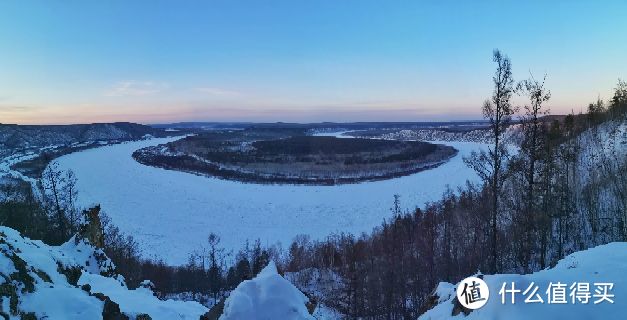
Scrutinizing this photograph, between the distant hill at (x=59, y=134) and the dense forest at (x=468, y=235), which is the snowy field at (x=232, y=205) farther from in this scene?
the distant hill at (x=59, y=134)

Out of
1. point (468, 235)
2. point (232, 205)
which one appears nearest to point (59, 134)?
point (232, 205)

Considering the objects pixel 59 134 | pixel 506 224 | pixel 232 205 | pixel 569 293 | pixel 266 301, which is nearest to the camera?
pixel 569 293

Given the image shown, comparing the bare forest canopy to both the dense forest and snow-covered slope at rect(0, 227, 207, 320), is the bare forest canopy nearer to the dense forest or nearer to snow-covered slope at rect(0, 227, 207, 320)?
the dense forest

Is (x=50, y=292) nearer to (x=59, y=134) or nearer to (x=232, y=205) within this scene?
(x=232, y=205)

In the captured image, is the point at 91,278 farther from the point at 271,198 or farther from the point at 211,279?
the point at 271,198

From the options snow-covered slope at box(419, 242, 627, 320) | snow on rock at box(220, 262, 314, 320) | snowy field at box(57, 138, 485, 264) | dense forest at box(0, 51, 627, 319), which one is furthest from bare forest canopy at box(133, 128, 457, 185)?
snow-covered slope at box(419, 242, 627, 320)

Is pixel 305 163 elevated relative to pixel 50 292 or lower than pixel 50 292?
lower

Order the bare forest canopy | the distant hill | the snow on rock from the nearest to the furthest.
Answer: the snow on rock → the bare forest canopy → the distant hill
